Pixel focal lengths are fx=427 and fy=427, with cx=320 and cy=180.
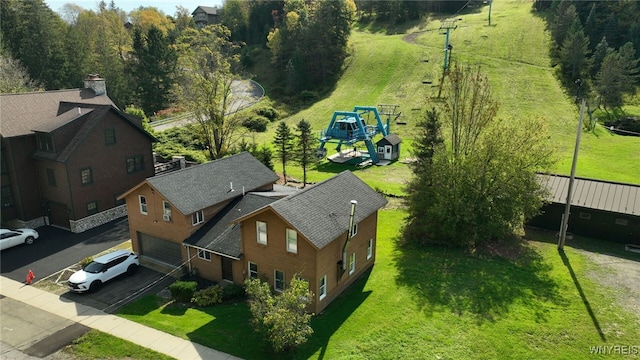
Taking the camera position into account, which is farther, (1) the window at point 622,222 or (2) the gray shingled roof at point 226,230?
(1) the window at point 622,222

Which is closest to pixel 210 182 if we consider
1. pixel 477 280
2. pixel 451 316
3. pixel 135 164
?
pixel 135 164

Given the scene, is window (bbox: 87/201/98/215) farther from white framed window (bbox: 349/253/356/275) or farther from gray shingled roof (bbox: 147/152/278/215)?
Result: white framed window (bbox: 349/253/356/275)

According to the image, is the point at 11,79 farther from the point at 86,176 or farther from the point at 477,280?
the point at 477,280

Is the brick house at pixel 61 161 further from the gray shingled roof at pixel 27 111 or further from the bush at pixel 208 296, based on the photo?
the bush at pixel 208 296

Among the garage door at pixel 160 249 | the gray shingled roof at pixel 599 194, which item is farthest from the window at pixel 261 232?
the gray shingled roof at pixel 599 194

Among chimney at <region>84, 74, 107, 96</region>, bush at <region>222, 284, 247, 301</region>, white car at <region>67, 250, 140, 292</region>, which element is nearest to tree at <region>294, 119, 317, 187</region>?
chimney at <region>84, 74, 107, 96</region>

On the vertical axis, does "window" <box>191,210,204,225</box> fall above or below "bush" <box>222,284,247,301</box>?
above
